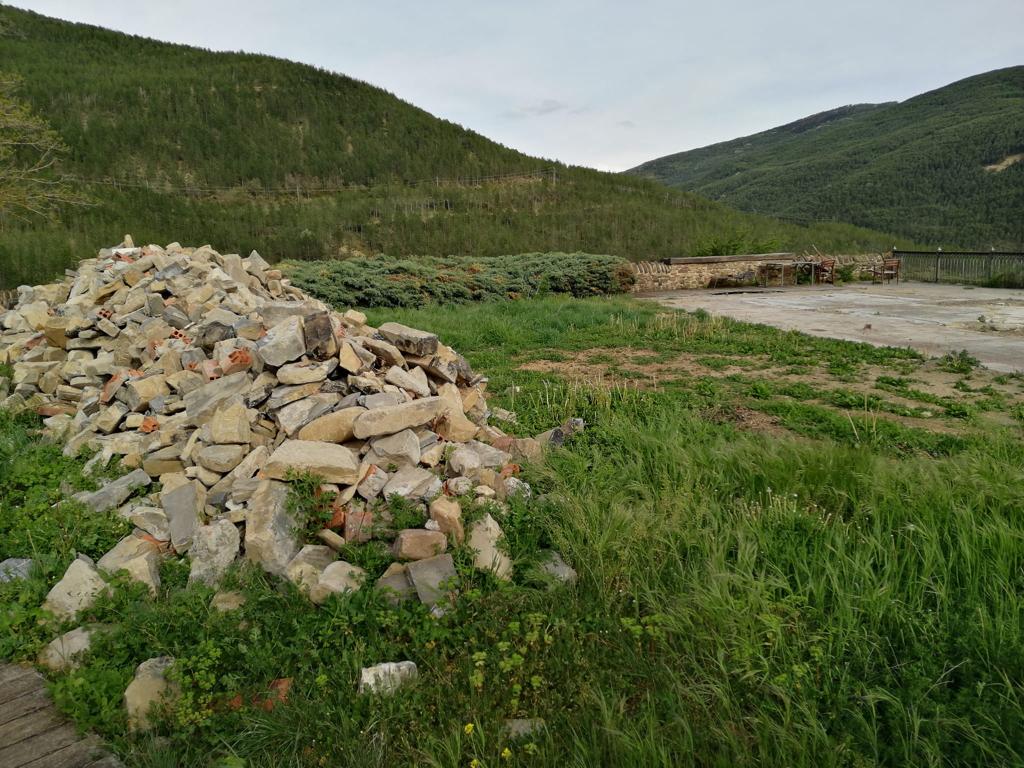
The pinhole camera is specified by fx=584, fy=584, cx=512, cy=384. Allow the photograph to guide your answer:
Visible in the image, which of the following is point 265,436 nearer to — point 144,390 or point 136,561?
point 136,561

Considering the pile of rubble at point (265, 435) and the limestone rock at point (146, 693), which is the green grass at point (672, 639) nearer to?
the limestone rock at point (146, 693)

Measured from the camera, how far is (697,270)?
848 inches

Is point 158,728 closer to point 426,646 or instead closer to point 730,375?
point 426,646

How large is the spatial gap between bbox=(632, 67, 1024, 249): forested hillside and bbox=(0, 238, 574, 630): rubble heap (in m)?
43.9

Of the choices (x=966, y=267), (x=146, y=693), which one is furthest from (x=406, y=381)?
(x=966, y=267)

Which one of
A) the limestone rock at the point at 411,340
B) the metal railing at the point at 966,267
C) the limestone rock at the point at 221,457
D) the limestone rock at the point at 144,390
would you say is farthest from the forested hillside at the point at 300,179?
the limestone rock at the point at 221,457

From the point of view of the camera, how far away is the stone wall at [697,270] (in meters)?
20.8

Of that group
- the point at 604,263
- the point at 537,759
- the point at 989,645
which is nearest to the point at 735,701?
the point at 537,759

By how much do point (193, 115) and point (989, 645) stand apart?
3797cm

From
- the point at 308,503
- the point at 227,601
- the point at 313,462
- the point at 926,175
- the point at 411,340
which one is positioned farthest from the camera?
the point at 926,175

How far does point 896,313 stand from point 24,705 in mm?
15383

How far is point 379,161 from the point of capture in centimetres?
3322

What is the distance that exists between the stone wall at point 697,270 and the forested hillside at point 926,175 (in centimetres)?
2285

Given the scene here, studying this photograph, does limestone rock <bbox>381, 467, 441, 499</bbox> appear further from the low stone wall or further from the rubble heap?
the low stone wall
